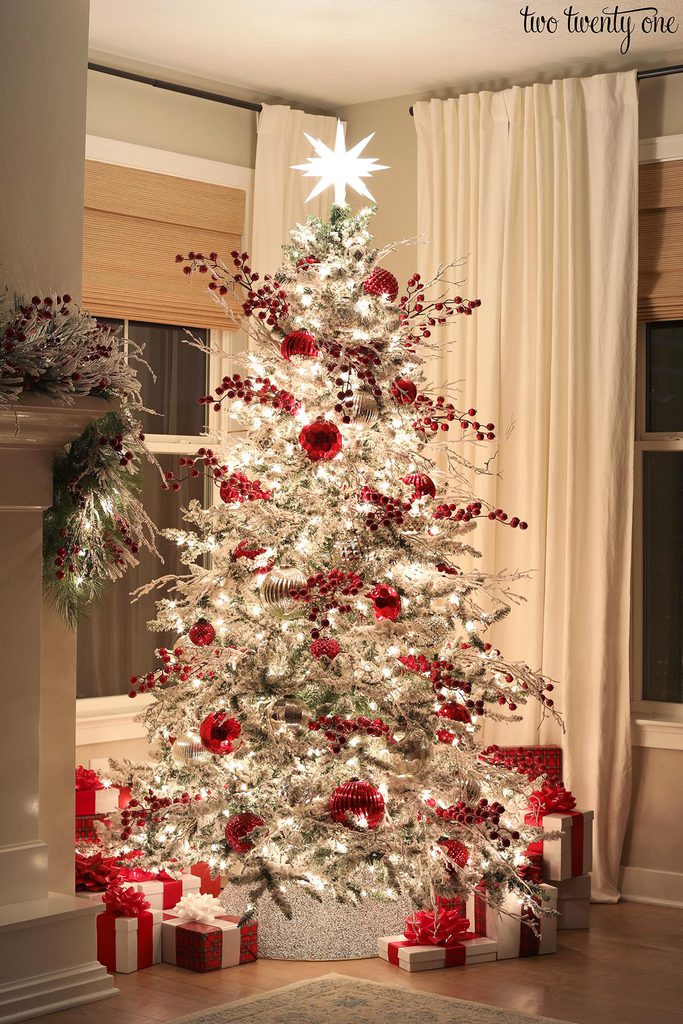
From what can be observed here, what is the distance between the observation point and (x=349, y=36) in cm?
514

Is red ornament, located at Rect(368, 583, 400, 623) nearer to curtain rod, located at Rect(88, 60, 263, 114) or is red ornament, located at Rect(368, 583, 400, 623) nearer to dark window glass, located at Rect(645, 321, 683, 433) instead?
dark window glass, located at Rect(645, 321, 683, 433)

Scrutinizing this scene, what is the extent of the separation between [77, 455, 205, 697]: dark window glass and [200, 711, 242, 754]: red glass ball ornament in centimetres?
133

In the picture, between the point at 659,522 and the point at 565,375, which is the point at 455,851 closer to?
the point at 659,522

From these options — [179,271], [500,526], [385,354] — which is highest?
[179,271]

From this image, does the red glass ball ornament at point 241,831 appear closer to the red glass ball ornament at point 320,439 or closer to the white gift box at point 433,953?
the white gift box at point 433,953

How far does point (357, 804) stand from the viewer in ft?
12.9

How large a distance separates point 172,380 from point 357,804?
94.3 inches

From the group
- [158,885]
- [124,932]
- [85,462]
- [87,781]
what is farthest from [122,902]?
[85,462]

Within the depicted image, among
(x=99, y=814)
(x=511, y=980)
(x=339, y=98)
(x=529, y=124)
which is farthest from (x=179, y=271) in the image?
(x=511, y=980)

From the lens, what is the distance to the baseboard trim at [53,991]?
3.72 meters

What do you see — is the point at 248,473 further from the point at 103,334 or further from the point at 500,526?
the point at 500,526

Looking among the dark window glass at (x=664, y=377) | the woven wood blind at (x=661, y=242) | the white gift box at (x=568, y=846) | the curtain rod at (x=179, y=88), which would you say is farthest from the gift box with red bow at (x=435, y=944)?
the curtain rod at (x=179, y=88)

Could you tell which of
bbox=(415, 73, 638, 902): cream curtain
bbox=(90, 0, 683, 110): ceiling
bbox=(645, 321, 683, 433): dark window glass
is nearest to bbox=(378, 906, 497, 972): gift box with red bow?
bbox=(415, 73, 638, 902): cream curtain

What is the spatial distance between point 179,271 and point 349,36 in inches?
44.5
